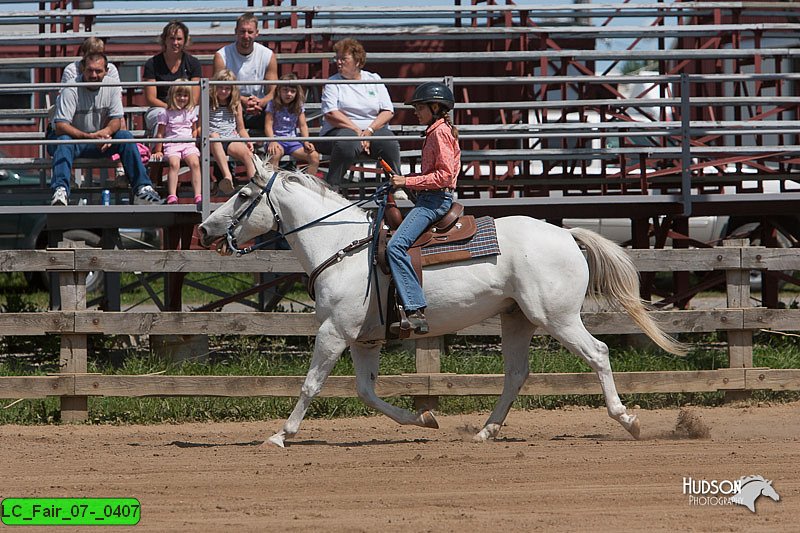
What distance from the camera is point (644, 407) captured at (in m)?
10.7

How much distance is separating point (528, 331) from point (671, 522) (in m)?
3.16

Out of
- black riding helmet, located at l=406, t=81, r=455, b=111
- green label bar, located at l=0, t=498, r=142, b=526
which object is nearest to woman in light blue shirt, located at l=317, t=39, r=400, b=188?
black riding helmet, located at l=406, t=81, r=455, b=111

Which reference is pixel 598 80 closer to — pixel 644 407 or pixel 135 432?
pixel 644 407

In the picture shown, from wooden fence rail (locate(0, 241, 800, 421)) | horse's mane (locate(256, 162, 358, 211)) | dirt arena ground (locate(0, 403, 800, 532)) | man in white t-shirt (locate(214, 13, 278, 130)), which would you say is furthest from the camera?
man in white t-shirt (locate(214, 13, 278, 130))

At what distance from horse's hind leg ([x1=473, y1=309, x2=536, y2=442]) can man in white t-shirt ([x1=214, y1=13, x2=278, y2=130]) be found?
4224 mm

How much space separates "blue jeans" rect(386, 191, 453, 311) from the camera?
326 inches

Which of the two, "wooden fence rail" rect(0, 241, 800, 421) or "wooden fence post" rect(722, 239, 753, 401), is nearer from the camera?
"wooden fence rail" rect(0, 241, 800, 421)

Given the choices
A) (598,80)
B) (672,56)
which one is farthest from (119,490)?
(672,56)

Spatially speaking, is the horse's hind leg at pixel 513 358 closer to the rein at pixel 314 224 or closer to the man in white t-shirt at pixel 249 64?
the rein at pixel 314 224

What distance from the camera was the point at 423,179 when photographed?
8211mm

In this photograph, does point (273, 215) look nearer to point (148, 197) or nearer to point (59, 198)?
point (148, 197)

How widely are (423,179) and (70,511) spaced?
352 centimetres

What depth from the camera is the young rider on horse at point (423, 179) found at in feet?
27.1

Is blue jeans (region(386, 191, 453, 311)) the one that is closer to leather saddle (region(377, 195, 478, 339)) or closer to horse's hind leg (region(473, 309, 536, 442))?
leather saddle (region(377, 195, 478, 339))
